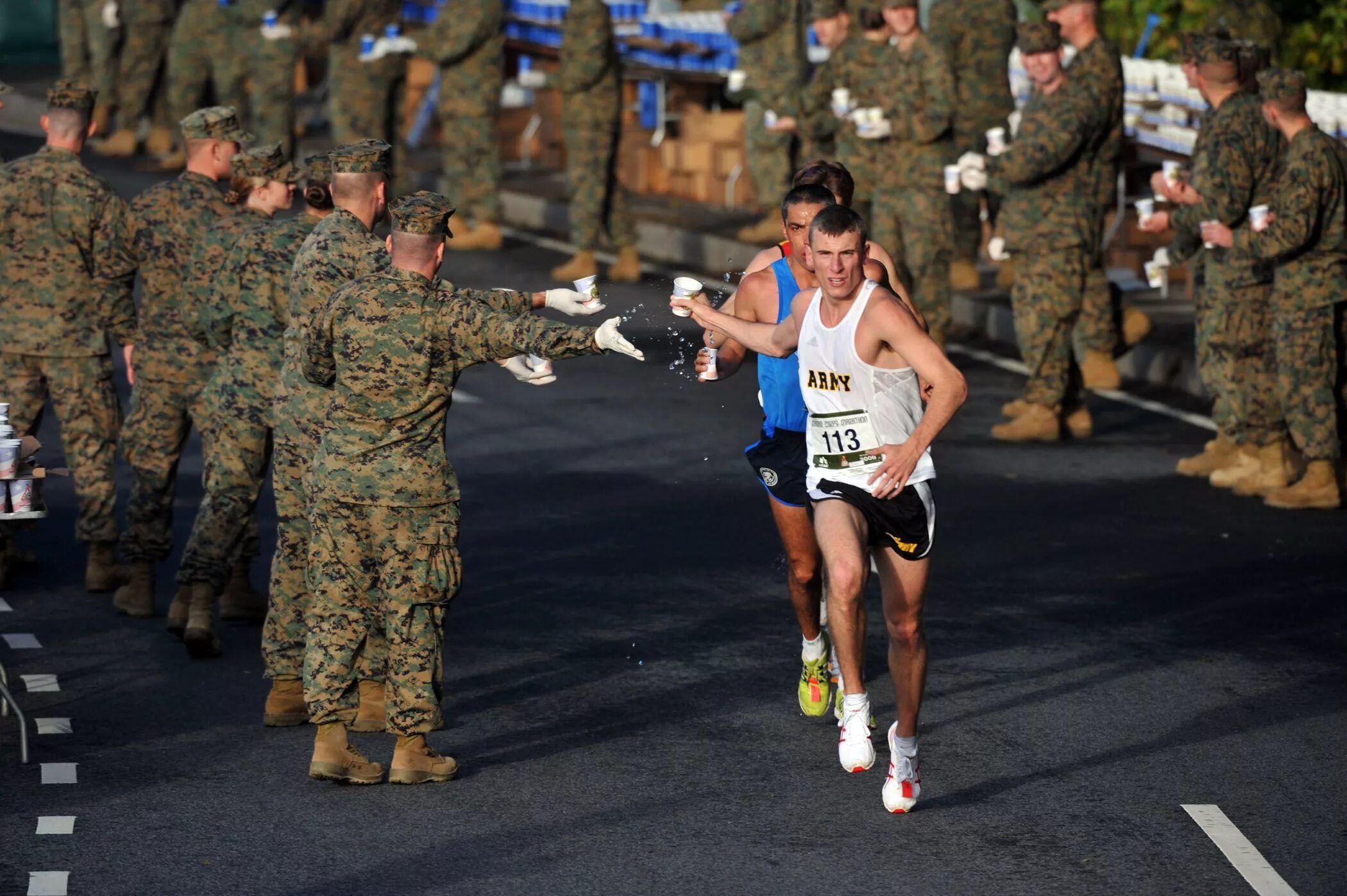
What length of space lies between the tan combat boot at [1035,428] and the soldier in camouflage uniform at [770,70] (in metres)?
6.63

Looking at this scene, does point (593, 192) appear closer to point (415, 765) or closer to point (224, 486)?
point (224, 486)

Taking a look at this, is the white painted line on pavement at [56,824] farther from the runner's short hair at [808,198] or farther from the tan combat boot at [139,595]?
the runner's short hair at [808,198]

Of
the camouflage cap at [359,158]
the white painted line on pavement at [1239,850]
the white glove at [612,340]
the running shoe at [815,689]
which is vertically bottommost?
the running shoe at [815,689]

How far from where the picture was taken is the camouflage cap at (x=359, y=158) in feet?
28.0

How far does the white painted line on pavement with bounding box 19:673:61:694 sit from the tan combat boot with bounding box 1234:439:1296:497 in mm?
6704

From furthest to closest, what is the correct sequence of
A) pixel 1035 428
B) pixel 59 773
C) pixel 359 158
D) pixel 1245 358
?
pixel 1035 428
pixel 1245 358
pixel 359 158
pixel 59 773

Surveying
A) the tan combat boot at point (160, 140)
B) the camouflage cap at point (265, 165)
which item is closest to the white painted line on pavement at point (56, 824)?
the camouflage cap at point (265, 165)

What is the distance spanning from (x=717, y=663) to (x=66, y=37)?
75.0 ft

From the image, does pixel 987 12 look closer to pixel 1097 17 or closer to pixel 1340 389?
pixel 1097 17

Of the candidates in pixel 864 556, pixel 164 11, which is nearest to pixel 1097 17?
pixel 864 556

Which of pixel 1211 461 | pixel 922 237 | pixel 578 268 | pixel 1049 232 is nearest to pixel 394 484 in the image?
pixel 1211 461

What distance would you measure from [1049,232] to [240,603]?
6.22 metres

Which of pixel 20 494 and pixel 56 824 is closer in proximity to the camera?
pixel 56 824

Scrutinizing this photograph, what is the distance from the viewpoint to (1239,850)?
24.1 ft
